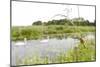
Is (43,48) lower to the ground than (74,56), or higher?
higher

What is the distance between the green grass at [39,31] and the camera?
2.31 metres

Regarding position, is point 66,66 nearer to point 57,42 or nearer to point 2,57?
point 57,42

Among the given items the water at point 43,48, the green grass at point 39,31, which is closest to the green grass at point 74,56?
the water at point 43,48

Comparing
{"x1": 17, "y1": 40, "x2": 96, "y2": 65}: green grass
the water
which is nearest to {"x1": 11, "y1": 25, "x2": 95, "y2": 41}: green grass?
the water

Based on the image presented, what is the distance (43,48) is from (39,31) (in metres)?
0.20

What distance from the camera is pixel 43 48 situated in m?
2.40

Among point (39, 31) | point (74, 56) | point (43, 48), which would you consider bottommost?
point (74, 56)

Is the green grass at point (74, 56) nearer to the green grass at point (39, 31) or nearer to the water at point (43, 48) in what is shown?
the water at point (43, 48)

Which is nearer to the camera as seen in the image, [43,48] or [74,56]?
[43,48]

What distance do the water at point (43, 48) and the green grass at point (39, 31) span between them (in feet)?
0.22

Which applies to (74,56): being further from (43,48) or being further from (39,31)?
(39,31)

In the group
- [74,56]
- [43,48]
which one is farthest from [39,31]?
[74,56]
